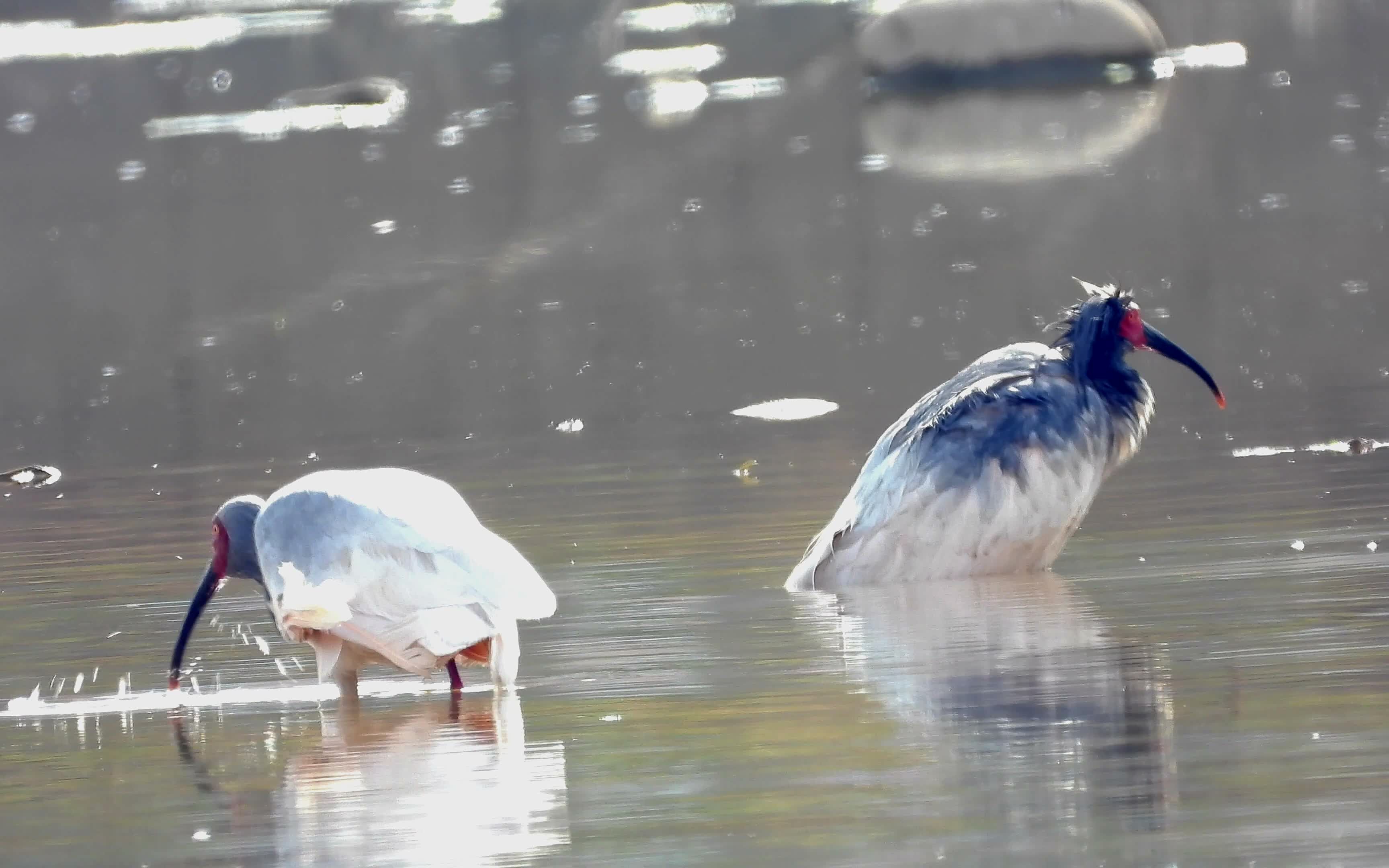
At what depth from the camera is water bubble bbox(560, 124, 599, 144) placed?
32125 millimetres

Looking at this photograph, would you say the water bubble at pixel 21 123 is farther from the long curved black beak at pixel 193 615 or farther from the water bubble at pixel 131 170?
the long curved black beak at pixel 193 615

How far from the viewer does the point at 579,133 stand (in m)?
33.5

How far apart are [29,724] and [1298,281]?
11.5 m

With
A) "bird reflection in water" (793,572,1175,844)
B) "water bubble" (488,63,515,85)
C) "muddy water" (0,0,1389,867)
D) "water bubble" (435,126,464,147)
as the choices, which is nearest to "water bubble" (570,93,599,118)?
"water bubble" (435,126,464,147)

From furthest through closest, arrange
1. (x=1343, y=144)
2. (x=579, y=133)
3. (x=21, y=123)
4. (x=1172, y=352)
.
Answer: (x=21, y=123), (x=579, y=133), (x=1343, y=144), (x=1172, y=352)

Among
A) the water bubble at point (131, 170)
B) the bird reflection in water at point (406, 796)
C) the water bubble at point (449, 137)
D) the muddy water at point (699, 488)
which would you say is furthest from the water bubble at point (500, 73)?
the bird reflection in water at point (406, 796)

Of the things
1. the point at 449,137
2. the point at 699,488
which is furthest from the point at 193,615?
the point at 449,137

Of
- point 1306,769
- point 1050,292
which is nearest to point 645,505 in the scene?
point 1306,769

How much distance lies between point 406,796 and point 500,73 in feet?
131

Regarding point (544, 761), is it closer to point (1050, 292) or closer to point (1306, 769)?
point (1306, 769)

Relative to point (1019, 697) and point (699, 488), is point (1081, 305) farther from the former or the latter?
point (1019, 697)

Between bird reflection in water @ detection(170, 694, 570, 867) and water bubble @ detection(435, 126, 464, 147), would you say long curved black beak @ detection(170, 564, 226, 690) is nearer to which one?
bird reflection in water @ detection(170, 694, 570, 867)

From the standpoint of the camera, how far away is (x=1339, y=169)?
23.8m

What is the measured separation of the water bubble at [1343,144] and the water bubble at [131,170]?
504 inches
